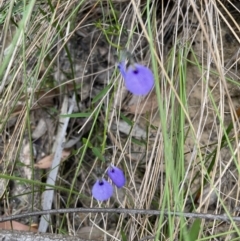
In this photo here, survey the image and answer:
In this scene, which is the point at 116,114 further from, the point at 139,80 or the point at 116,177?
the point at 139,80

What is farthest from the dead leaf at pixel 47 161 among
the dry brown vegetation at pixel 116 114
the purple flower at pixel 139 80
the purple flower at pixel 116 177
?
the purple flower at pixel 139 80

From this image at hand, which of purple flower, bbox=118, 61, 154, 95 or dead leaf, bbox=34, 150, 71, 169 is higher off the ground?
purple flower, bbox=118, 61, 154, 95

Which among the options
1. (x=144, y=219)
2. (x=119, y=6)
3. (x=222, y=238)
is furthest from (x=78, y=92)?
(x=222, y=238)

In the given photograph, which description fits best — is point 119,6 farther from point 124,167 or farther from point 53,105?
point 124,167

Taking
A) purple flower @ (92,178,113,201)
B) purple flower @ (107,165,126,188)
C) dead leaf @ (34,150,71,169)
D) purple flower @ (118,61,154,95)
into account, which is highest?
purple flower @ (118,61,154,95)

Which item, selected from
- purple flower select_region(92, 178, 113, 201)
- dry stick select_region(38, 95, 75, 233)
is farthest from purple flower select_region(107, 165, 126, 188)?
dry stick select_region(38, 95, 75, 233)

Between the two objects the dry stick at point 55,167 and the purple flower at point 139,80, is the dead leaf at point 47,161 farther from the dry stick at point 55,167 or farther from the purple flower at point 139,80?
the purple flower at point 139,80

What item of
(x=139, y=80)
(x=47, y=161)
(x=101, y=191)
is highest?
(x=139, y=80)

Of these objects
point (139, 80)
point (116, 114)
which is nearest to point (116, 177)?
point (116, 114)

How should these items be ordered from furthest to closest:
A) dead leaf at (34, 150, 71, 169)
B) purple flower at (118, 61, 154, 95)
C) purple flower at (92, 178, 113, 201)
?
dead leaf at (34, 150, 71, 169) < purple flower at (92, 178, 113, 201) < purple flower at (118, 61, 154, 95)

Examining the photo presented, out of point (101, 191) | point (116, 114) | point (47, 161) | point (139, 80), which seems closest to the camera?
point (139, 80)

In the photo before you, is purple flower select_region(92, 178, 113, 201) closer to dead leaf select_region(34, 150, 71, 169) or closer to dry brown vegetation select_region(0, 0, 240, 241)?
dry brown vegetation select_region(0, 0, 240, 241)

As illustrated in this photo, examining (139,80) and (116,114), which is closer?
(139,80)

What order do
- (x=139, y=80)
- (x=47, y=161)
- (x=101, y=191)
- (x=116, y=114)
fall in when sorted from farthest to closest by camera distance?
(x=47, y=161), (x=116, y=114), (x=101, y=191), (x=139, y=80)
